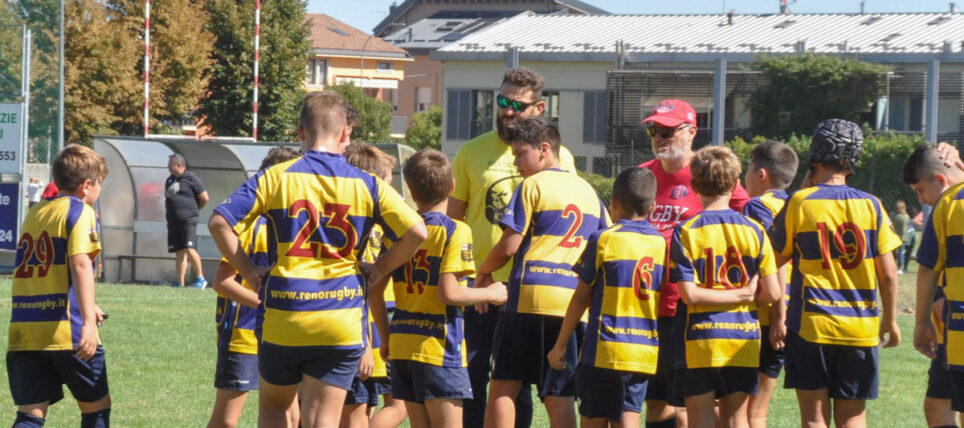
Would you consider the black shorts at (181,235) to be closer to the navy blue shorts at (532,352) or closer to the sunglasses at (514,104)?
the sunglasses at (514,104)

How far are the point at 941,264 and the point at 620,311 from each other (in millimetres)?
1508

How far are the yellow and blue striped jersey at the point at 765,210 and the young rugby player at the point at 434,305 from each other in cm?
154

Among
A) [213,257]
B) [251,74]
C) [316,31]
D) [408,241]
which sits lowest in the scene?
[213,257]

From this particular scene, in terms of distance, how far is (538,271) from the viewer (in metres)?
6.07

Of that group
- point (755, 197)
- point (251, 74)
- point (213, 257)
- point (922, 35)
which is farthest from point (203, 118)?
point (755, 197)

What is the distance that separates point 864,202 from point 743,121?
3935 cm

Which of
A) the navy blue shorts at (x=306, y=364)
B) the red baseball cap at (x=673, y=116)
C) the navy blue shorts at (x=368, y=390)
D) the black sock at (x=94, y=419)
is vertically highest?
the red baseball cap at (x=673, y=116)

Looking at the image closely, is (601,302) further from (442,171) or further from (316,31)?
(316,31)

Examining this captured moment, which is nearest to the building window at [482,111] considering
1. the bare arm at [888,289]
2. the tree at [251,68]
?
the tree at [251,68]

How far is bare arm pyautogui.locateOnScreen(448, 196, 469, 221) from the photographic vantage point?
22.0ft

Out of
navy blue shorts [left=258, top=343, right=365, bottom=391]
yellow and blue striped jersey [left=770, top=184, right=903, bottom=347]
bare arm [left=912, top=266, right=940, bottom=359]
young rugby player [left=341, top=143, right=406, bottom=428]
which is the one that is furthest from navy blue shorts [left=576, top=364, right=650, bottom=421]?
bare arm [left=912, top=266, right=940, bottom=359]

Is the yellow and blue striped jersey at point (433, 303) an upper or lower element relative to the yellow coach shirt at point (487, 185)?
lower

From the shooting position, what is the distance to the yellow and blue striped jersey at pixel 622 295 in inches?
225

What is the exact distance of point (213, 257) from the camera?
19.5 m
